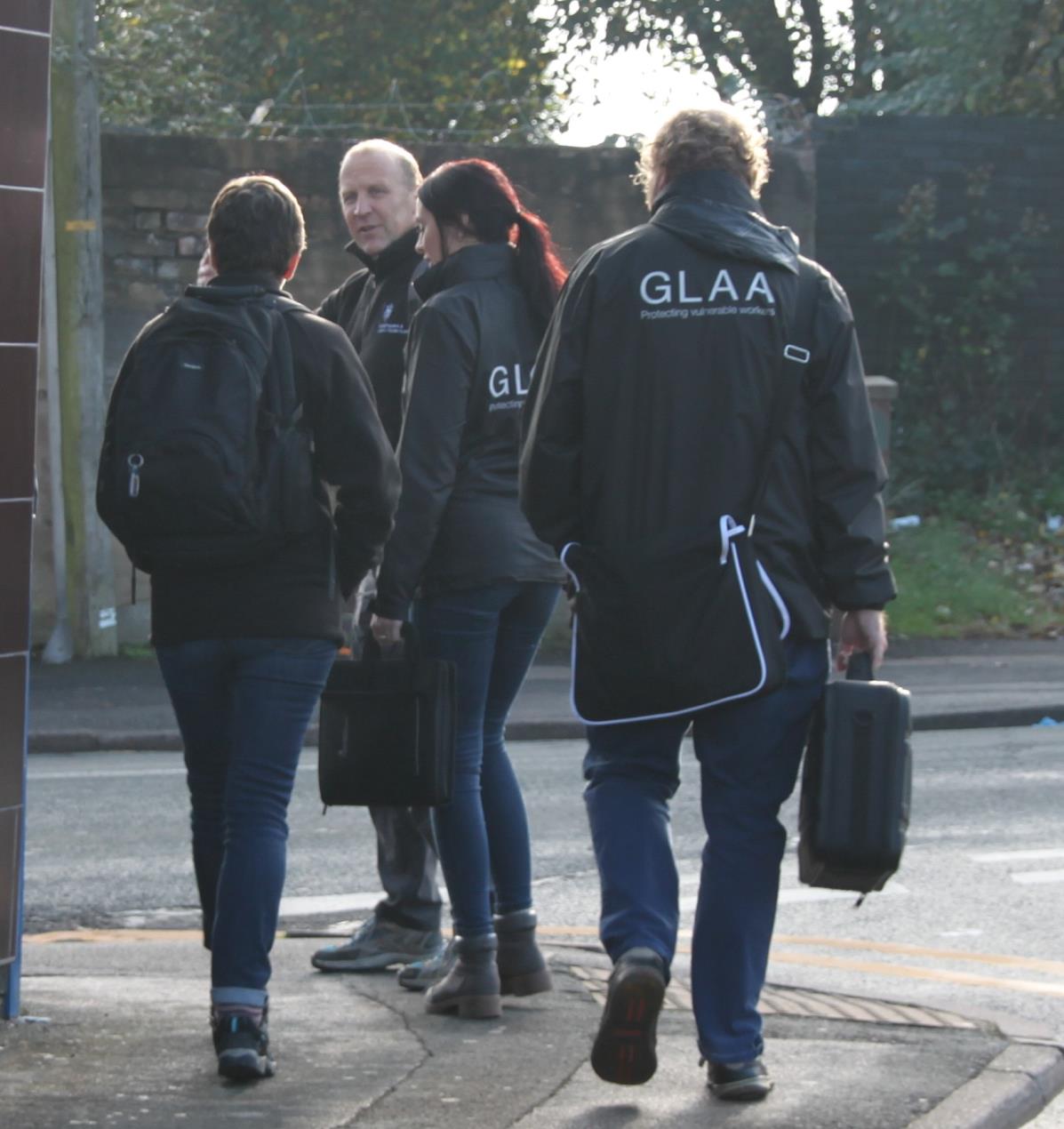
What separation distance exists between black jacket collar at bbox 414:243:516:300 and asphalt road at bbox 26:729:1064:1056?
6.14 feet

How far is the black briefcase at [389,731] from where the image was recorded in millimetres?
4641

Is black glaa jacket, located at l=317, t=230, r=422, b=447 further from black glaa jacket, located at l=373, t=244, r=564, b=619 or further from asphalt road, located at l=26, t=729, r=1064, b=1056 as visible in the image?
asphalt road, located at l=26, t=729, r=1064, b=1056

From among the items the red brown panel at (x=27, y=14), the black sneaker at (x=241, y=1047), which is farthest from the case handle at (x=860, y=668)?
the red brown panel at (x=27, y=14)

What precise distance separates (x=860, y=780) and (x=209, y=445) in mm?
1341

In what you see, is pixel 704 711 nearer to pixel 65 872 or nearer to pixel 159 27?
pixel 65 872

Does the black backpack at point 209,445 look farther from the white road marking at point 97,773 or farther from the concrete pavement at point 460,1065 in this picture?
the white road marking at point 97,773

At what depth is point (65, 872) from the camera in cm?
718

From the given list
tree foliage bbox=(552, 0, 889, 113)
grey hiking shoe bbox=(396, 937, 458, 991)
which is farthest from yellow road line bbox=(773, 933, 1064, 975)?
tree foliage bbox=(552, 0, 889, 113)

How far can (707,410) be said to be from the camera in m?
4.00

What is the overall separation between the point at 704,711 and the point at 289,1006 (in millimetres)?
1344

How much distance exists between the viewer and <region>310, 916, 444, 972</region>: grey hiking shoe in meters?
5.30

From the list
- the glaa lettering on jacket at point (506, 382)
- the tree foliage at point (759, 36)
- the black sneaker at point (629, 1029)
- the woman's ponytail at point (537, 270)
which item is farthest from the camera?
the tree foliage at point (759, 36)

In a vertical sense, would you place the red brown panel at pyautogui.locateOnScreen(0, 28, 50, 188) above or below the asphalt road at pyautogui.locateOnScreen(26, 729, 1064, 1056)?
above

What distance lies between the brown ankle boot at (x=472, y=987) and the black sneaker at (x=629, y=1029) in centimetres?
91
